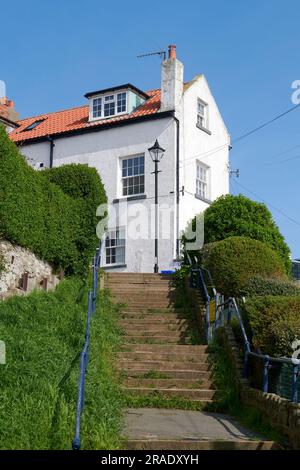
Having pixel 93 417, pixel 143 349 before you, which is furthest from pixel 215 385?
pixel 93 417

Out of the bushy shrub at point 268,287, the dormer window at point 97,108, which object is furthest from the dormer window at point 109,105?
the bushy shrub at point 268,287

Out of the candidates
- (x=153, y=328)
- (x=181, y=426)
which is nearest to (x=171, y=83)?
(x=153, y=328)

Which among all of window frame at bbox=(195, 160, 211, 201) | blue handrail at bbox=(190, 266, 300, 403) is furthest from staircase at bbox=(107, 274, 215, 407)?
window frame at bbox=(195, 160, 211, 201)

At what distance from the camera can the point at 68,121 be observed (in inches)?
1086

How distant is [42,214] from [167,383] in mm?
6144

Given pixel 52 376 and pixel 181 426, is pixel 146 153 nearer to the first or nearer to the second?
pixel 52 376

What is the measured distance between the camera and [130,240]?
77.4 feet

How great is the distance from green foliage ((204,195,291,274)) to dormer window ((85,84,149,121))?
331 inches

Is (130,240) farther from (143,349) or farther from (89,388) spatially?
(89,388)

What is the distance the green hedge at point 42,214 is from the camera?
1363 cm

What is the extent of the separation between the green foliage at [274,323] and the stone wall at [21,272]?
5387mm

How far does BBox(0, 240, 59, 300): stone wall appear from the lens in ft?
44.5

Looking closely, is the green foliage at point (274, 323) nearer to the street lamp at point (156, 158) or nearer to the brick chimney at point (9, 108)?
the street lamp at point (156, 158)

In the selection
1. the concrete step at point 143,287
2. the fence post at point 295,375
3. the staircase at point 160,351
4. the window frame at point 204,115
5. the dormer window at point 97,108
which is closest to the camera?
the fence post at point 295,375
